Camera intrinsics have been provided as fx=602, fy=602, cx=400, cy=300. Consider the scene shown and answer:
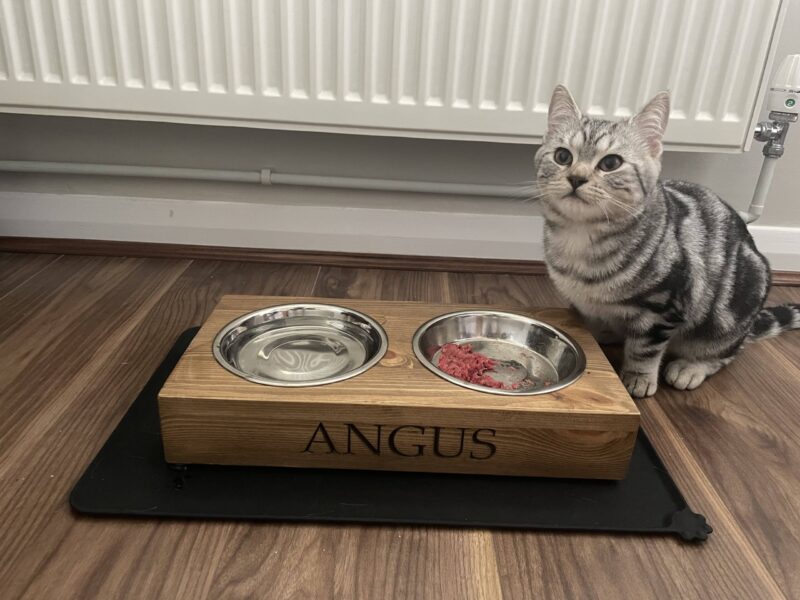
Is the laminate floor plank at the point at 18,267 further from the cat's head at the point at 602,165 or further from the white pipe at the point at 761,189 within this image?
the white pipe at the point at 761,189

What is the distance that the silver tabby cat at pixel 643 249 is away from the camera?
33.4 inches

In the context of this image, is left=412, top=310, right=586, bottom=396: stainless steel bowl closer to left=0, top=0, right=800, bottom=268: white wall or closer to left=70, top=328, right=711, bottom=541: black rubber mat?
left=70, top=328, right=711, bottom=541: black rubber mat

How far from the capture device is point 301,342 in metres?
0.90

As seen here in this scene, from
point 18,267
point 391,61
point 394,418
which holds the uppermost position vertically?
point 391,61

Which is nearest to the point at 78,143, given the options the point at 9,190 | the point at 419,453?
the point at 9,190

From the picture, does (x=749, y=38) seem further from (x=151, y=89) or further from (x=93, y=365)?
(x=93, y=365)

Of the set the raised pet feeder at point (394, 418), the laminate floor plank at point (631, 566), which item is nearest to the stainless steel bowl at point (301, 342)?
the raised pet feeder at point (394, 418)

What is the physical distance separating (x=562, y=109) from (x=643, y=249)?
242 millimetres

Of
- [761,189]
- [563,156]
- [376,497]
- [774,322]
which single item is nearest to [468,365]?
[376,497]

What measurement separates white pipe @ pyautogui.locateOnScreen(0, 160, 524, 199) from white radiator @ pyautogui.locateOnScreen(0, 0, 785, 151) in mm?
172

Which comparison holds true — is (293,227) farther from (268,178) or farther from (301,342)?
(301,342)

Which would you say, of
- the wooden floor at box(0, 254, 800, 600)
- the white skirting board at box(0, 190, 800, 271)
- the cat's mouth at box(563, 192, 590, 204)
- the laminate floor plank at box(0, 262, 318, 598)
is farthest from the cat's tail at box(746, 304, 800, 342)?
the laminate floor plank at box(0, 262, 318, 598)

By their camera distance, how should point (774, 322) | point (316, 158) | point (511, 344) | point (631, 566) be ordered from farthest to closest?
point (316, 158), point (774, 322), point (511, 344), point (631, 566)

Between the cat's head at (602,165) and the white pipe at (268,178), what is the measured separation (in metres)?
0.52
